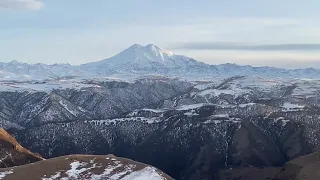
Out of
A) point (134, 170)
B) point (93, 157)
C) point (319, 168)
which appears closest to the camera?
point (134, 170)

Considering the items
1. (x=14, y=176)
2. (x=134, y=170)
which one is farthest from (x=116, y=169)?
(x=14, y=176)

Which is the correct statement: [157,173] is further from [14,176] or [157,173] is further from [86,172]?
[14,176]

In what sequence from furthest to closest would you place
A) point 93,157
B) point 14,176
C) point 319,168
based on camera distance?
point 319,168 < point 93,157 < point 14,176

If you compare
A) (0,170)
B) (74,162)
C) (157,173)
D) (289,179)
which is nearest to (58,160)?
(74,162)

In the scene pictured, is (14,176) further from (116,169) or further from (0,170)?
(116,169)

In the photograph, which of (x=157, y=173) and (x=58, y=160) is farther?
(x=58, y=160)

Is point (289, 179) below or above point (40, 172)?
below
